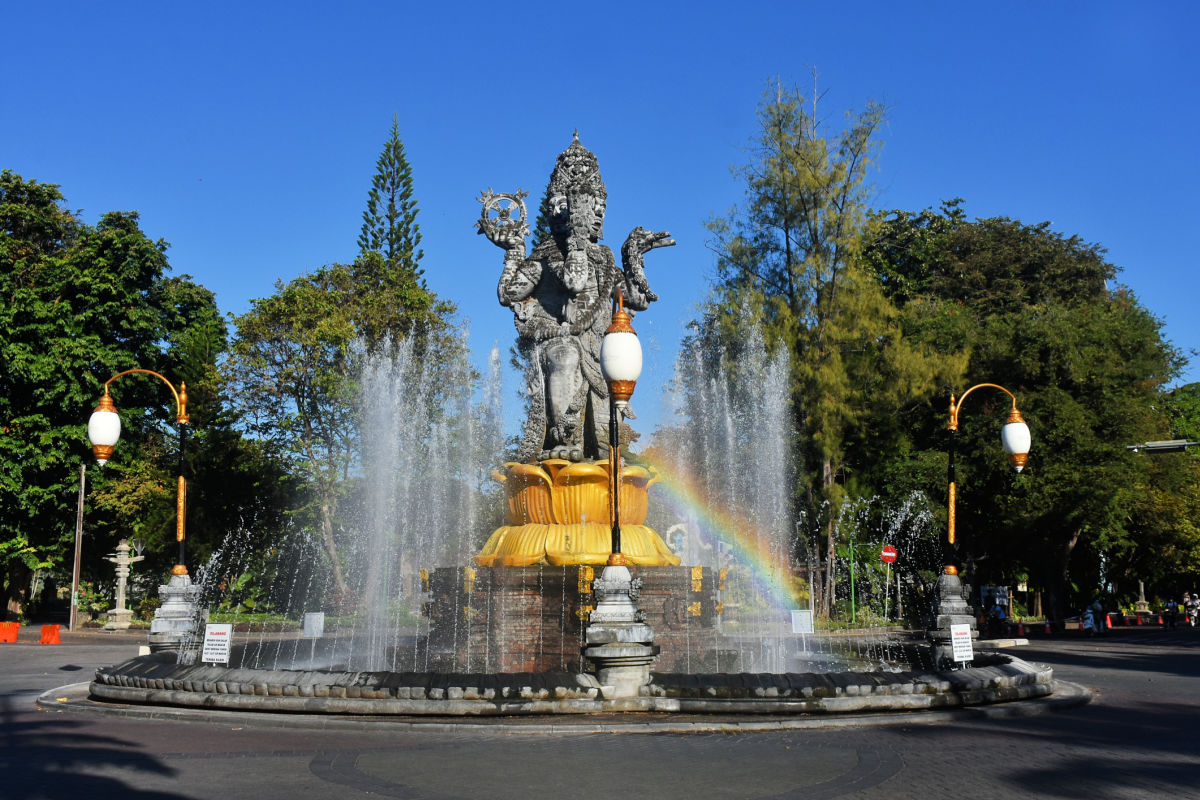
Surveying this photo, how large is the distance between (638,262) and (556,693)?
868cm

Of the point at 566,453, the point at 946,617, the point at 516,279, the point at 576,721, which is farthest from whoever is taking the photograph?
the point at 516,279

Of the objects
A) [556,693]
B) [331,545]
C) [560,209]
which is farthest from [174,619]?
[331,545]

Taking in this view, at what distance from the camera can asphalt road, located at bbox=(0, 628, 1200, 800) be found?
7.27 m

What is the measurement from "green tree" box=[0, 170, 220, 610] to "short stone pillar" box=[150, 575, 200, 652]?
24.1 metres

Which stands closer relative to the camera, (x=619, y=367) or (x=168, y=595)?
(x=619, y=367)

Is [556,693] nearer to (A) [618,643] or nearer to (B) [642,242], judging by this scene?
(A) [618,643]

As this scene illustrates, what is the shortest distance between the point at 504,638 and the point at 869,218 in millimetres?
23589

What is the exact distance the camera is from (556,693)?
10477mm

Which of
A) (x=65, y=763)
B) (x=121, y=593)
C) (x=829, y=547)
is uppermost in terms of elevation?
(x=829, y=547)

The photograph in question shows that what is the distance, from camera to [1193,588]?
55969mm

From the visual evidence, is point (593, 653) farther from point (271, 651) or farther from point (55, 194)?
point (55, 194)

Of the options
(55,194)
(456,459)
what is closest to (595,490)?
(456,459)

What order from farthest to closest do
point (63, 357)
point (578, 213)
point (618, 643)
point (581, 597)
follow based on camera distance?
point (63, 357) < point (578, 213) < point (581, 597) < point (618, 643)

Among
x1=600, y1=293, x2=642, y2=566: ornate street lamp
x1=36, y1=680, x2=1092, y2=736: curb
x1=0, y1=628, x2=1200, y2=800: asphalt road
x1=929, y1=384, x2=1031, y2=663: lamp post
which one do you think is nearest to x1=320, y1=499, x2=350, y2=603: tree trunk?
x1=0, y1=628, x2=1200, y2=800: asphalt road
